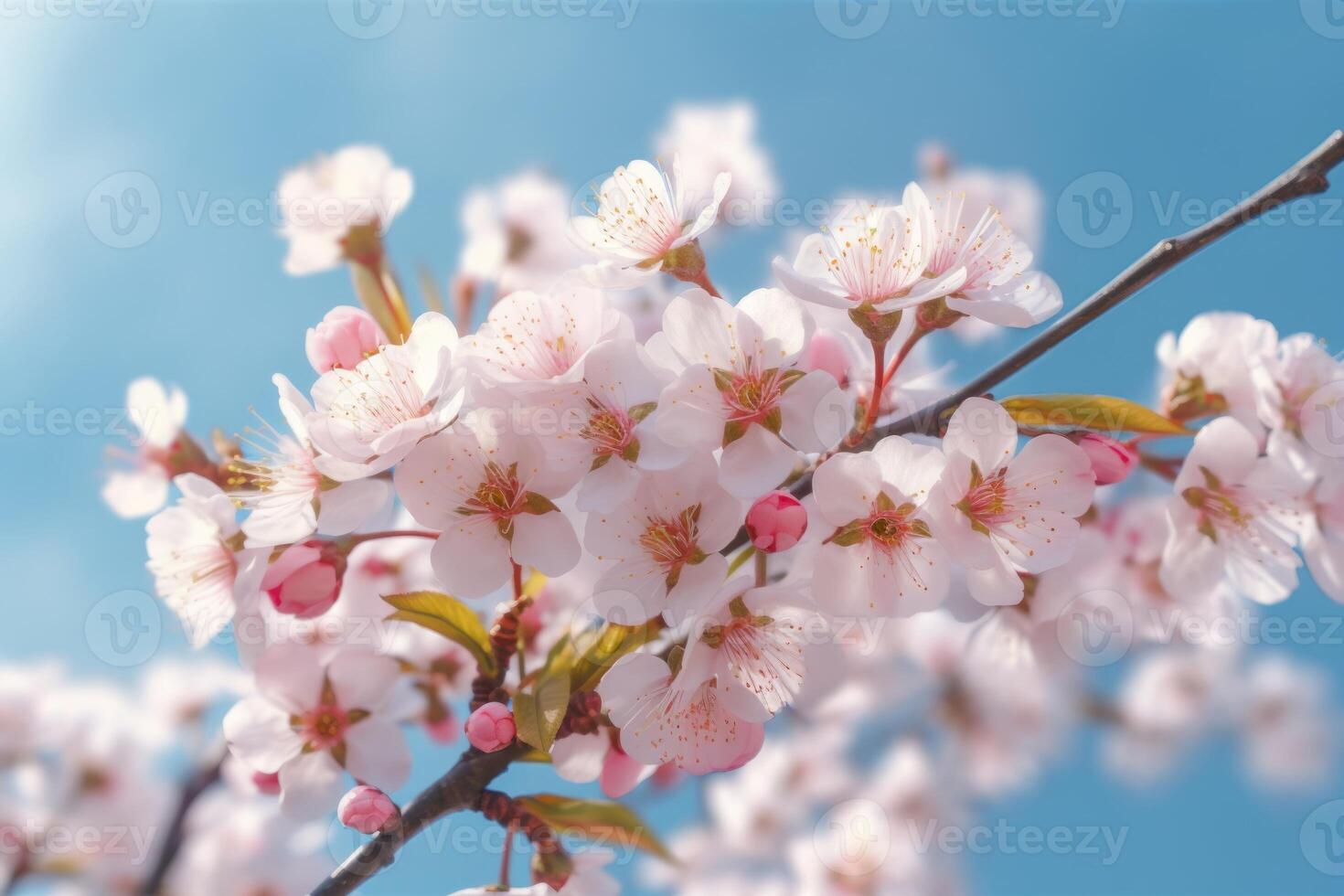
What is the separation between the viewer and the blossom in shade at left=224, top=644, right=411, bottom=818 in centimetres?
146

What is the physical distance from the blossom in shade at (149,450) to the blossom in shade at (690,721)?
123 centimetres

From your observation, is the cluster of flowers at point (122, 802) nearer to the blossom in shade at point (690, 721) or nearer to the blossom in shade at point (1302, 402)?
the blossom in shade at point (690, 721)

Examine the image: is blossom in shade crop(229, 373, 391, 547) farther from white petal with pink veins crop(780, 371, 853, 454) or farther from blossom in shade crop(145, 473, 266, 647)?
white petal with pink veins crop(780, 371, 853, 454)

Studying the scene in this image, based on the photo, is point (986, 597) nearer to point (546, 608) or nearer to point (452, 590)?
point (452, 590)

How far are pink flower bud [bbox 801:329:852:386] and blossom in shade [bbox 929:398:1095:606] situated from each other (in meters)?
0.28

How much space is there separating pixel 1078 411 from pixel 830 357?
39cm

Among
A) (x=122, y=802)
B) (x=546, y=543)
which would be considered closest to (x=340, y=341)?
(x=546, y=543)

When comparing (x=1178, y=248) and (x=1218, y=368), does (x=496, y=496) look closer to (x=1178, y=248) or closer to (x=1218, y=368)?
(x=1178, y=248)

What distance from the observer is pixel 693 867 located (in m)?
3.82

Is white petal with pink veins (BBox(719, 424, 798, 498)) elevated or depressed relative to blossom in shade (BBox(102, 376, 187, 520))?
depressed

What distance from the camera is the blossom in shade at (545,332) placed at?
1.15m

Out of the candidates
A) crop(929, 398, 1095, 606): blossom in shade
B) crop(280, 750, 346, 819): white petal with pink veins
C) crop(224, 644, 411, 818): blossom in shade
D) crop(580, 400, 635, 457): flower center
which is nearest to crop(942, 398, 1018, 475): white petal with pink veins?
crop(929, 398, 1095, 606): blossom in shade

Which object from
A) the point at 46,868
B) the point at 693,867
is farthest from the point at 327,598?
the point at 693,867

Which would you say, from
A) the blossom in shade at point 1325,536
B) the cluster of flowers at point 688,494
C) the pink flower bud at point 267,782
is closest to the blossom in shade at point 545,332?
the cluster of flowers at point 688,494
